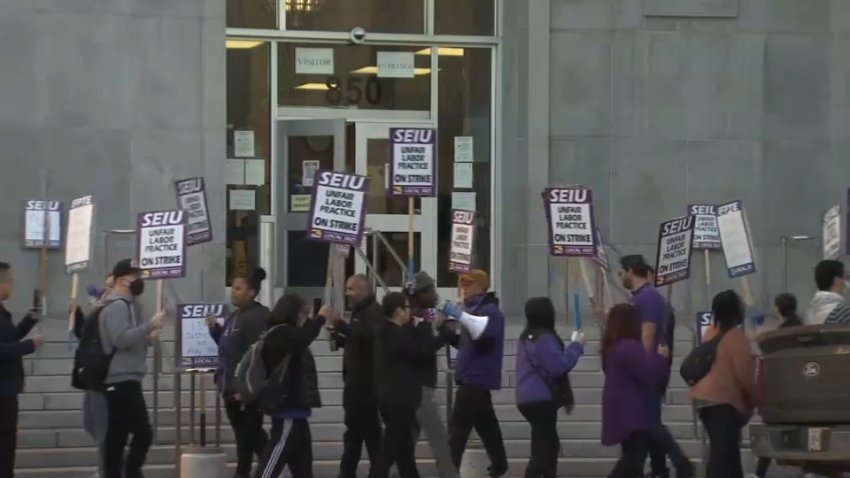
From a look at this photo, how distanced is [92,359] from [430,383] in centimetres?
251

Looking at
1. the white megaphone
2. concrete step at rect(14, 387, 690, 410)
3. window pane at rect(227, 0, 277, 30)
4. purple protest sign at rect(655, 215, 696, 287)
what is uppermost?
window pane at rect(227, 0, 277, 30)

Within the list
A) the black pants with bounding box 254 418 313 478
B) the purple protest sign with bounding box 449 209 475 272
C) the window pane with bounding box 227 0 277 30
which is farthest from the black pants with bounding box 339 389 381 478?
the window pane with bounding box 227 0 277 30

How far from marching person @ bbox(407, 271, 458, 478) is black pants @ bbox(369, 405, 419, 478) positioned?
6.6 inches

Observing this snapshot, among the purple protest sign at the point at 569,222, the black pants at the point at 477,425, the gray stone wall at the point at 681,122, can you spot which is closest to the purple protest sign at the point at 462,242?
the purple protest sign at the point at 569,222

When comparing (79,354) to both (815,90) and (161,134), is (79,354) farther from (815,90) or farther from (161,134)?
(815,90)

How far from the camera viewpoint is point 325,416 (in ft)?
50.0

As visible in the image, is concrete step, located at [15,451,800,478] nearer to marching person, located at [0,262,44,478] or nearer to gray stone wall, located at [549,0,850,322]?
marching person, located at [0,262,44,478]

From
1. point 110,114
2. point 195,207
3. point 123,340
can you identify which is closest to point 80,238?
point 195,207

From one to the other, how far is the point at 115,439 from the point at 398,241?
8.87m

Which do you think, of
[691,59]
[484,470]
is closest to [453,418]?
[484,470]

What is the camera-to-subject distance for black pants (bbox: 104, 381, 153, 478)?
11867 mm

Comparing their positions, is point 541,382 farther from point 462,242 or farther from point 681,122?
point 681,122

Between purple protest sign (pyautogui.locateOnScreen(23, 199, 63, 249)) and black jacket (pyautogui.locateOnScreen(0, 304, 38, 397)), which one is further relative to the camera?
purple protest sign (pyautogui.locateOnScreen(23, 199, 63, 249))

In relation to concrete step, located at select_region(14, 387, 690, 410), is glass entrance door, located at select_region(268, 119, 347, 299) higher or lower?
higher
